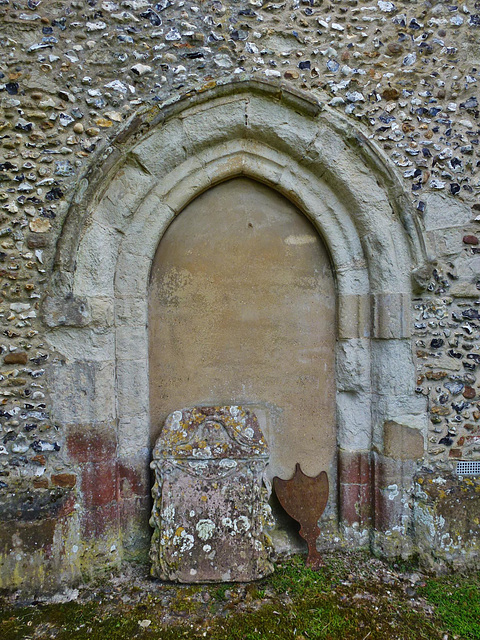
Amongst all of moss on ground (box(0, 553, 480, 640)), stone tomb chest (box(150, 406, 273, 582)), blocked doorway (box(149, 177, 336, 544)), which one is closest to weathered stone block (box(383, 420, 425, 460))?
blocked doorway (box(149, 177, 336, 544))

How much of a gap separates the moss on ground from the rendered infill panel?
0.77 meters

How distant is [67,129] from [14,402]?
188 cm

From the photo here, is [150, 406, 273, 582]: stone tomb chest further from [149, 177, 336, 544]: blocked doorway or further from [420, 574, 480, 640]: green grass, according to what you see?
[420, 574, 480, 640]: green grass

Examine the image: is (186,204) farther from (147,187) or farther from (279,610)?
(279,610)

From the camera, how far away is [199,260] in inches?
123

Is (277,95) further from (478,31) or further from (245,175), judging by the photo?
(478,31)

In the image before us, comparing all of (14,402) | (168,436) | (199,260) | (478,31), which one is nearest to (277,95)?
(199,260)

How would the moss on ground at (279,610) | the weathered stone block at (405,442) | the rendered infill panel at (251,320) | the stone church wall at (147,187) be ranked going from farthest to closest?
the rendered infill panel at (251,320) < the weathered stone block at (405,442) < the stone church wall at (147,187) < the moss on ground at (279,610)

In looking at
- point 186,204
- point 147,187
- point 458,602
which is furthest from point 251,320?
point 458,602

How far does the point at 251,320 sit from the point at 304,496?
1.41 meters

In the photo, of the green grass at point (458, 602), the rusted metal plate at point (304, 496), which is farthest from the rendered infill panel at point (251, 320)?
the green grass at point (458, 602)

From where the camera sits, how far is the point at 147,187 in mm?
2838

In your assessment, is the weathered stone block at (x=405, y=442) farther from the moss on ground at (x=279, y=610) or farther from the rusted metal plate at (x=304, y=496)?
the moss on ground at (x=279, y=610)

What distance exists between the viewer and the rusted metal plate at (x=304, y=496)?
3012mm
